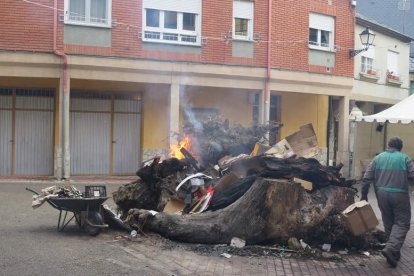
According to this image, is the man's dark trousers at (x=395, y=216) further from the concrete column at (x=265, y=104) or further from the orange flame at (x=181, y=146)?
the concrete column at (x=265, y=104)

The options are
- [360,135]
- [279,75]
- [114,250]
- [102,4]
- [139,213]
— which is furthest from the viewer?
[360,135]

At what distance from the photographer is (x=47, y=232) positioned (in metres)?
7.62

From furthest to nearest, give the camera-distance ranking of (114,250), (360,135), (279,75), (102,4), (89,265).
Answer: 1. (360,135)
2. (279,75)
3. (102,4)
4. (114,250)
5. (89,265)

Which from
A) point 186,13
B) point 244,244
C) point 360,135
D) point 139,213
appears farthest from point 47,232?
point 360,135

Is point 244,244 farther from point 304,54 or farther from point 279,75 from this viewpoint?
point 304,54

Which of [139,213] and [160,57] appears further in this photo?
[160,57]

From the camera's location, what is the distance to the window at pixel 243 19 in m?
15.9

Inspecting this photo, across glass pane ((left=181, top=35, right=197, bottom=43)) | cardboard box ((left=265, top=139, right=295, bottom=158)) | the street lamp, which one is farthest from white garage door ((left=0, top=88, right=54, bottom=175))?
the street lamp

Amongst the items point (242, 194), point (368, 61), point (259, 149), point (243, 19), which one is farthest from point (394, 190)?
point (368, 61)

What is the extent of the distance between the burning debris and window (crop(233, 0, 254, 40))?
711cm

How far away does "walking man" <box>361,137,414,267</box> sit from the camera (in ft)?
22.8

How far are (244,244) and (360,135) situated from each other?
567 inches

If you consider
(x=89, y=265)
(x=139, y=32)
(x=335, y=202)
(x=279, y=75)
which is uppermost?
(x=139, y=32)

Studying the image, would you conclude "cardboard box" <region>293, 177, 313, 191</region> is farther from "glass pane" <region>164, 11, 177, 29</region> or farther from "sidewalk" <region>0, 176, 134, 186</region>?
"glass pane" <region>164, 11, 177, 29</region>
